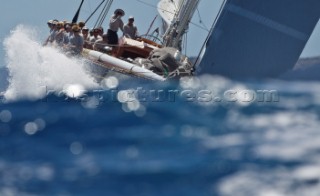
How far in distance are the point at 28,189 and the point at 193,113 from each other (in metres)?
3.39

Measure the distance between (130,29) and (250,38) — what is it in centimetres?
404

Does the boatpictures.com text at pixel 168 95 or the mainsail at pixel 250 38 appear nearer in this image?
the boatpictures.com text at pixel 168 95

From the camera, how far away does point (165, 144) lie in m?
7.18

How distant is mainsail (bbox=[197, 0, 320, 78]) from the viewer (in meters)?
16.6

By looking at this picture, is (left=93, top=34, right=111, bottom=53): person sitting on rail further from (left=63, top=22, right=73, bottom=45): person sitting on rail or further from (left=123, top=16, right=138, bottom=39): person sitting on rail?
(left=63, top=22, right=73, bottom=45): person sitting on rail

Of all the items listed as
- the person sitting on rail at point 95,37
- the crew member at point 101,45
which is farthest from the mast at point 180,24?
the person sitting on rail at point 95,37

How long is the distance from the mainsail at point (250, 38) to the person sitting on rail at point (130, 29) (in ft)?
11.0

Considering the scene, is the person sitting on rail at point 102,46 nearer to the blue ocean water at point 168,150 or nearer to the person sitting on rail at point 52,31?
the person sitting on rail at point 52,31

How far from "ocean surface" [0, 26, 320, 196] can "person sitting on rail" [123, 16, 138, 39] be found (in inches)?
304

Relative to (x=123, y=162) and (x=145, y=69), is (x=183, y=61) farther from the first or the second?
(x=123, y=162)

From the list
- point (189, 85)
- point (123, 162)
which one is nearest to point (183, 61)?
point (189, 85)

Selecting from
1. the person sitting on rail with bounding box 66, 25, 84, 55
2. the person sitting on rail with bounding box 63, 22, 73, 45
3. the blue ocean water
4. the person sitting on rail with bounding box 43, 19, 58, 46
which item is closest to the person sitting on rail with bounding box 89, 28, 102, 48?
the person sitting on rail with bounding box 43, 19, 58, 46

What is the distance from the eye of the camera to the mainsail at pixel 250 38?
16594mm

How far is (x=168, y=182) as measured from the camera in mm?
5961
